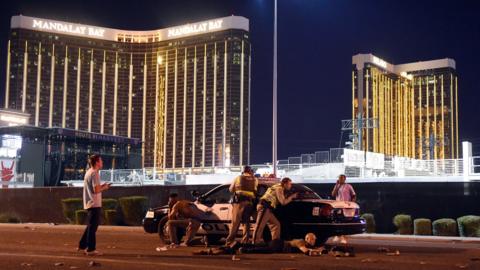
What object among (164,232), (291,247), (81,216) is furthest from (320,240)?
(81,216)

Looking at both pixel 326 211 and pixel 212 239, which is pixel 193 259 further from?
pixel 212 239

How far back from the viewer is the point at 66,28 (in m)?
124

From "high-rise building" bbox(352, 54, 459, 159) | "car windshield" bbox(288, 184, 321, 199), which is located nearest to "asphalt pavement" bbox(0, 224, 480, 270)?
"car windshield" bbox(288, 184, 321, 199)

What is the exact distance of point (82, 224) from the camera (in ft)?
89.8

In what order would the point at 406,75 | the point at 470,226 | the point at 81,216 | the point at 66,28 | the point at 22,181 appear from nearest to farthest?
1. the point at 470,226
2. the point at 81,216
3. the point at 22,181
4. the point at 406,75
5. the point at 66,28

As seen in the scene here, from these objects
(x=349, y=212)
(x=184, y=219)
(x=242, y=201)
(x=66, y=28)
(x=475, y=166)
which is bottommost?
(x=184, y=219)

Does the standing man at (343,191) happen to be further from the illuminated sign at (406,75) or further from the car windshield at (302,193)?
the illuminated sign at (406,75)

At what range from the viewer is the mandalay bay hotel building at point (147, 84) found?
11794 cm

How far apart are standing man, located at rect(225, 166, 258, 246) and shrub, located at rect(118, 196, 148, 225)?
1331cm

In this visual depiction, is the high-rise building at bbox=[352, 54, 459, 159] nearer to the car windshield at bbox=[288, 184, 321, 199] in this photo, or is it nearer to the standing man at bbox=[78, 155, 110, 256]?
the car windshield at bbox=[288, 184, 321, 199]

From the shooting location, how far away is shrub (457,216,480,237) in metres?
21.2

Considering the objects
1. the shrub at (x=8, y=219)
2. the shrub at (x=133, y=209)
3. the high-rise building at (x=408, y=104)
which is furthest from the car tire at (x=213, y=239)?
the high-rise building at (x=408, y=104)

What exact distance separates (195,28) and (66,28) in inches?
896

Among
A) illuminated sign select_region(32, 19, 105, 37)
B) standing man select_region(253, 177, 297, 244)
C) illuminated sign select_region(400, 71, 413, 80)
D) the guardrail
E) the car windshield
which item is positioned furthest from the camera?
illuminated sign select_region(32, 19, 105, 37)
